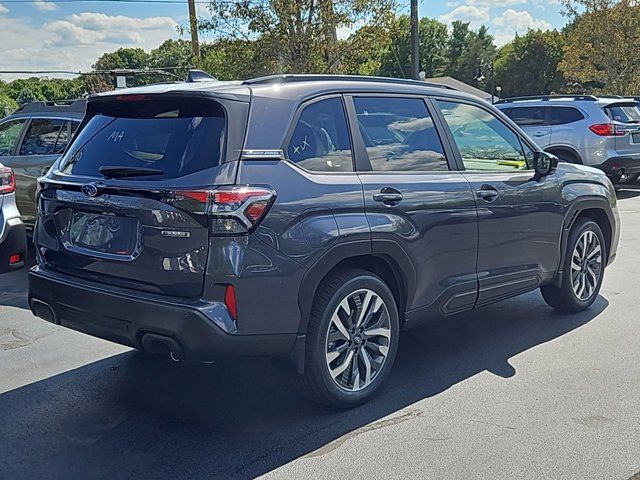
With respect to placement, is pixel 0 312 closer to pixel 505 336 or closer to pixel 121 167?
pixel 121 167

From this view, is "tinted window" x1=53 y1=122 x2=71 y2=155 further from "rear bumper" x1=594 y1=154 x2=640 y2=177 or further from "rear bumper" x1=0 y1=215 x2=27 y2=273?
"rear bumper" x1=594 y1=154 x2=640 y2=177

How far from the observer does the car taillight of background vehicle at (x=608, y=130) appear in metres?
12.6

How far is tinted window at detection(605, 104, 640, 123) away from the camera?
12.8 metres

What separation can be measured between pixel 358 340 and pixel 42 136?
581 centimetres

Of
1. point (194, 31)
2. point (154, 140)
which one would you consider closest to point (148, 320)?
point (154, 140)

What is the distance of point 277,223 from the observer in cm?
351

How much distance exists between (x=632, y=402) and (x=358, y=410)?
160 centimetres

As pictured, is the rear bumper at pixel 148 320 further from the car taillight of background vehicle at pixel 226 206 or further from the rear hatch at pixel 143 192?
the car taillight of background vehicle at pixel 226 206

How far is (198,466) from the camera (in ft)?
11.1

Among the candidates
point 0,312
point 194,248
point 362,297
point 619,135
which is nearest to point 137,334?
point 194,248

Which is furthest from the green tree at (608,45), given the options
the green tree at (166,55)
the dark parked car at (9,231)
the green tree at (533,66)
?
the green tree at (166,55)

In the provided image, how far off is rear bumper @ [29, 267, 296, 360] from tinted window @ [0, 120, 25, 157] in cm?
526

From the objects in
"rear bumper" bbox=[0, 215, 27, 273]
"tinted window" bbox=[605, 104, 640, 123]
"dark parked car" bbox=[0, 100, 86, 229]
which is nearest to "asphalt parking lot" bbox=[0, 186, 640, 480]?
"rear bumper" bbox=[0, 215, 27, 273]

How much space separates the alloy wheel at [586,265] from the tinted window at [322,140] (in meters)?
2.60
